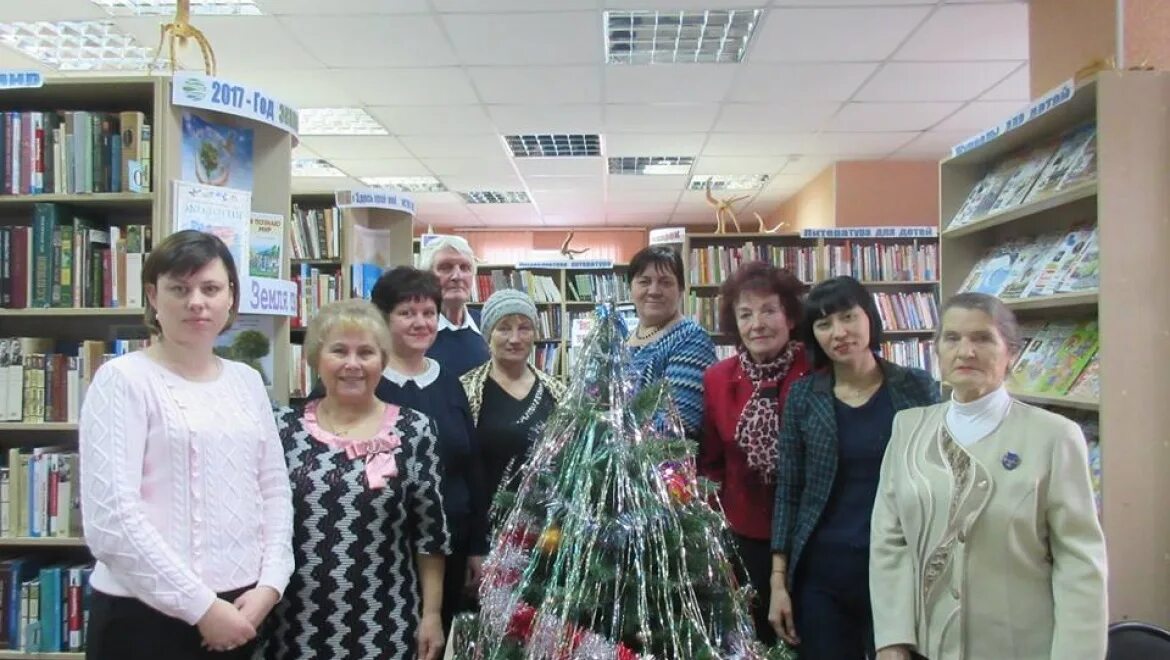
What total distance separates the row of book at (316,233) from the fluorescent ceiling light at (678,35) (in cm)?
205

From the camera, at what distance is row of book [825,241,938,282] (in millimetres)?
5797

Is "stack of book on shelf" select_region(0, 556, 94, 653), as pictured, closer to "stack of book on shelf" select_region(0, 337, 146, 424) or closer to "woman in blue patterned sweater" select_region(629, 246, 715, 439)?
"stack of book on shelf" select_region(0, 337, 146, 424)

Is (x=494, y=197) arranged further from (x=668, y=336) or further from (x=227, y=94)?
(x=668, y=336)

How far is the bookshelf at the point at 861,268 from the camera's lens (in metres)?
5.73

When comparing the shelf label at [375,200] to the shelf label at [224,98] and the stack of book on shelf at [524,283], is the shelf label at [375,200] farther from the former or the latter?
the stack of book on shelf at [524,283]

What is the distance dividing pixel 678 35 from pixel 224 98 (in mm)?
2948

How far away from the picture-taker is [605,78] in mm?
4840

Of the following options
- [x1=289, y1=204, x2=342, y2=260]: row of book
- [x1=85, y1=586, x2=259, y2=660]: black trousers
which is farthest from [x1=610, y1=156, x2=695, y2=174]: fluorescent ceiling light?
[x1=85, y1=586, x2=259, y2=660]: black trousers

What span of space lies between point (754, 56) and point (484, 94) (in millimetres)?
1925

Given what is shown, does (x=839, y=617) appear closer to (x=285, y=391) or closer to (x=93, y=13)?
(x=285, y=391)

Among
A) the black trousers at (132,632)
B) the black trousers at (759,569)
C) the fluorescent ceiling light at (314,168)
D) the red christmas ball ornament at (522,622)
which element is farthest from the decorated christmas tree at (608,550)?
the fluorescent ceiling light at (314,168)

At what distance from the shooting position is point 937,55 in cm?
443

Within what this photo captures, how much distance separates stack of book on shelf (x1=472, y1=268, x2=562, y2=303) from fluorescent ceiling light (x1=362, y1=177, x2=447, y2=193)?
6.08 ft

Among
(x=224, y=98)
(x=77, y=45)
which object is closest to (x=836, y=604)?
(x=224, y=98)
